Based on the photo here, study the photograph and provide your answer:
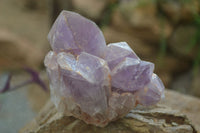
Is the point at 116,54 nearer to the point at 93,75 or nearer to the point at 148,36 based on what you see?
the point at 93,75

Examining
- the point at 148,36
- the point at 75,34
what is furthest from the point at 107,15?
the point at 75,34

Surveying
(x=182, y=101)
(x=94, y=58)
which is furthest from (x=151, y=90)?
(x=182, y=101)

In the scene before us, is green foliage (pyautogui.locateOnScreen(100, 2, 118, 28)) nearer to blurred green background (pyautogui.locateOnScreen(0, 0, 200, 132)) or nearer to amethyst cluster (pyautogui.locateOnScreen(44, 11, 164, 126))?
blurred green background (pyautogui.locateOnScreen(0, 0, 200, 132))

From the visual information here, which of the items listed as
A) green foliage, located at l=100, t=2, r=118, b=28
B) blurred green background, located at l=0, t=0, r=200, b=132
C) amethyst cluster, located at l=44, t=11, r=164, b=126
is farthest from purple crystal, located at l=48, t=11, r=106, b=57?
green foliage, located at l=100, t=2, r=118, b=28

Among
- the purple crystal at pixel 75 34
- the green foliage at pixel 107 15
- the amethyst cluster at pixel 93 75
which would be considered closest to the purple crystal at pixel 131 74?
the amethyst cluster at pixel 93 75

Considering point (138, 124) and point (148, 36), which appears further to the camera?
point (148, 36)

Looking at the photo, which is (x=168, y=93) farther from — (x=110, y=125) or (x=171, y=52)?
(x=171, y=52)

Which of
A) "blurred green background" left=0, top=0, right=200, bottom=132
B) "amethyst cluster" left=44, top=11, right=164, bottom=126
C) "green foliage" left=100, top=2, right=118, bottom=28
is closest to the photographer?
"amethyst cluster" left=44, top=11, right=164, bottom=126

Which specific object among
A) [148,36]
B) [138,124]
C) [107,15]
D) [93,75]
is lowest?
[148,36]
